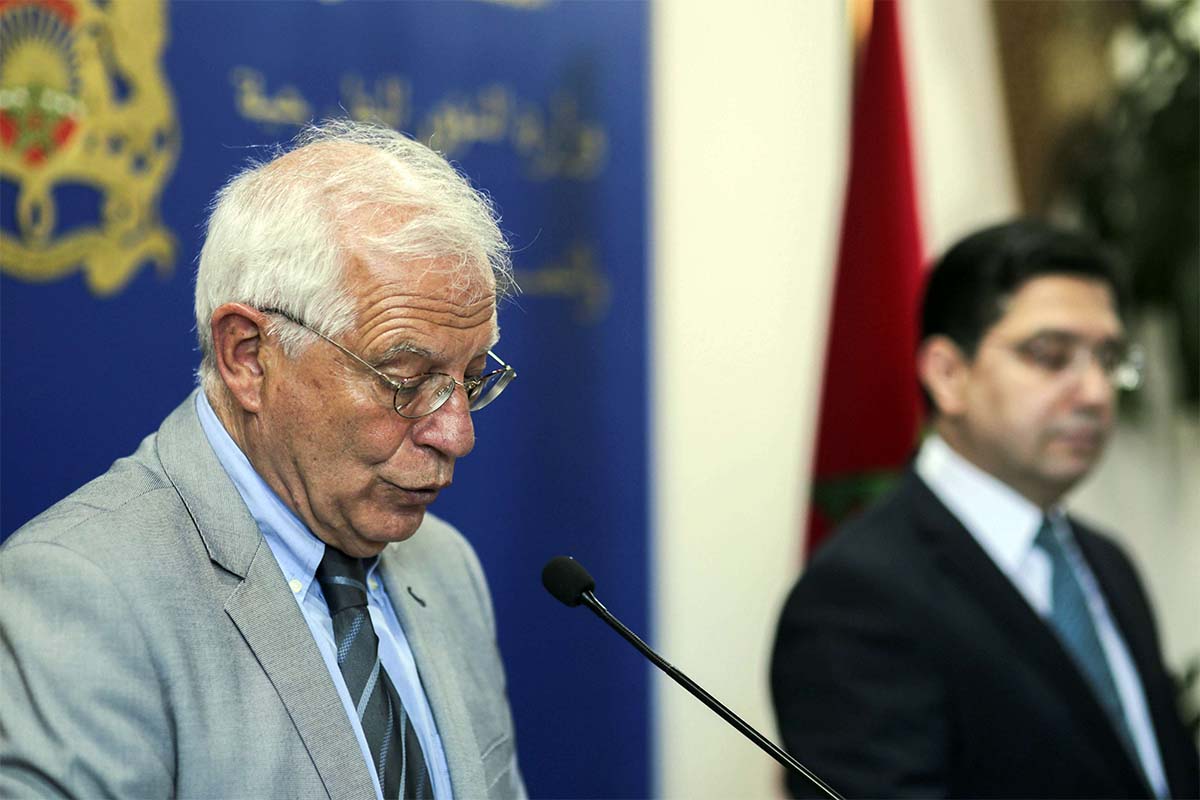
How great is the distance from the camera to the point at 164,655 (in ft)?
4.01

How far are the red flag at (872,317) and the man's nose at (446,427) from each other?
1.58 meters

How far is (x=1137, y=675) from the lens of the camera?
90.9 inches

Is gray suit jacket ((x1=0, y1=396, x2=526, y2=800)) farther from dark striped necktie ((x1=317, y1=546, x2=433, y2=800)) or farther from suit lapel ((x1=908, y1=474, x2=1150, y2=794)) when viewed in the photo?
suit lapel ((x1=908, y1=474, x2=1150, y2=794))

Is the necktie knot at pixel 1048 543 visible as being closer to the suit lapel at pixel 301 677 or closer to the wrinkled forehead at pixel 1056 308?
the wrinkled forehead at pixel 1056 308

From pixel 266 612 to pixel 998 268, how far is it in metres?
1.55

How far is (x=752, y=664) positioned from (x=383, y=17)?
1646 mm

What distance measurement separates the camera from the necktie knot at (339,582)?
1.42 m

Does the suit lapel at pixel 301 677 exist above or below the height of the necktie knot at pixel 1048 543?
above

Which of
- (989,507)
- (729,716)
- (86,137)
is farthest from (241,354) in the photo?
(989,507)

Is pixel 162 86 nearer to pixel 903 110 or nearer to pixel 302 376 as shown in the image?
pixel 302 376

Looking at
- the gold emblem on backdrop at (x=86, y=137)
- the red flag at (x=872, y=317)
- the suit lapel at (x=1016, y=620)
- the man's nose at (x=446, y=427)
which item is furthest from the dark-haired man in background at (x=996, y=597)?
the gold emblem on backdrop at (x=86, y=137)

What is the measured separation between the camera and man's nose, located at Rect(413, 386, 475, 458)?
55.4 inches

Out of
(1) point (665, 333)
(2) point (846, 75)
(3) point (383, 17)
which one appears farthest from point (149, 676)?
(2) point (846, 75)

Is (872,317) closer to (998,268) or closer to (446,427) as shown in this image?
(998,268)
